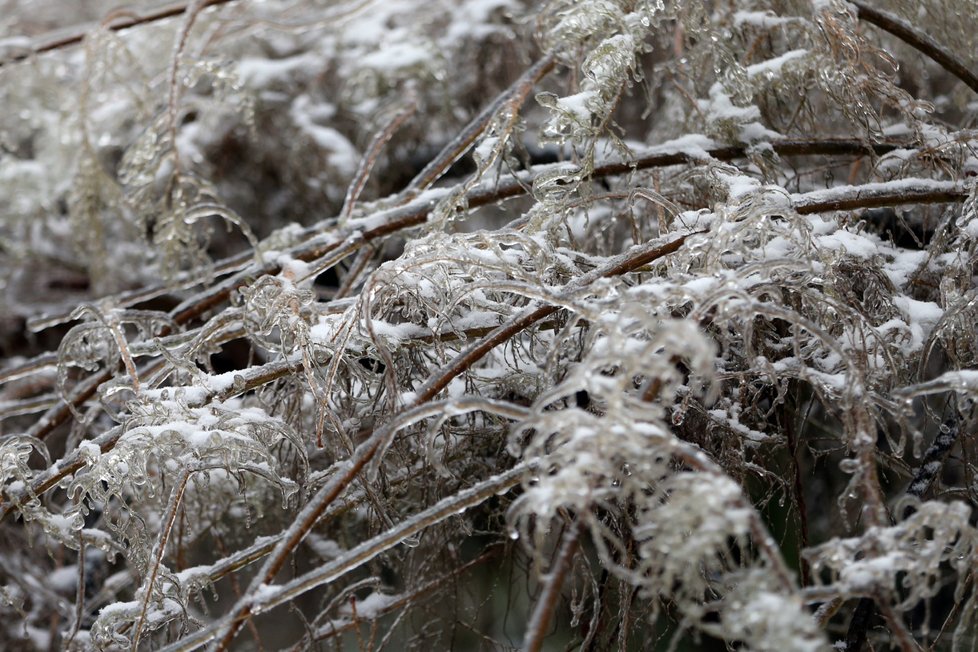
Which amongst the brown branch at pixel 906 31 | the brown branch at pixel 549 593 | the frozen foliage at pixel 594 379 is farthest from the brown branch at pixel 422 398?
the brown branch at pixel 906 31

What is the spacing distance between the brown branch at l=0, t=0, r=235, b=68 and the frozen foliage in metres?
0.02

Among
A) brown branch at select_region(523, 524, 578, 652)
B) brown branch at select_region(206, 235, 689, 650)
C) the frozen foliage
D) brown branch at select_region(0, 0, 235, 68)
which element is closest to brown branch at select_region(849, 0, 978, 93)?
the frozen foliage

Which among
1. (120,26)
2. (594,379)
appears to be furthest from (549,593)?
(120,26)

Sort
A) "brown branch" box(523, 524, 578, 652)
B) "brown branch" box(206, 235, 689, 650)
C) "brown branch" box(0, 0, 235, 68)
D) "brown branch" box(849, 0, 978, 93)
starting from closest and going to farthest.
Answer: "brown branch" box(523, 524, 578, 652), "brown branch" box(206, 235, 689, 650), "brown branch" box(849, 0, 978, 93), "brown branch" box(0, 0, 235, 68)

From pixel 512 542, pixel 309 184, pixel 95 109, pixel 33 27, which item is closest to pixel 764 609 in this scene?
pixel 512 542

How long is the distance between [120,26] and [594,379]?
1.89 m

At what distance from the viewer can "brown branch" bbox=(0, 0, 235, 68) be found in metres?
2.17

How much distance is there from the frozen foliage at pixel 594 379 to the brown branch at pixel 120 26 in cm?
2

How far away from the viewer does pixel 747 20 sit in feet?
5.41

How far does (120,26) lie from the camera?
2256 millimetres

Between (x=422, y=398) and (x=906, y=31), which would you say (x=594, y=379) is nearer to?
(x=422, y=398)

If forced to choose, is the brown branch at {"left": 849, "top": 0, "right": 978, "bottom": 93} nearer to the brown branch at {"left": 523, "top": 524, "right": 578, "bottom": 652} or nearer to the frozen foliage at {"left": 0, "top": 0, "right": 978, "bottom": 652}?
the frozen foliage at {"left": 0, "top": 0, "right": 978, "bottom": 652}

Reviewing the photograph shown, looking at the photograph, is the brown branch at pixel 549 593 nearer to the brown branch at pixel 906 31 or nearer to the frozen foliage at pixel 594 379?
the frozen foliage at pixel 594 379

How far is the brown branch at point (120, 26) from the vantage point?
2172 millimetres
